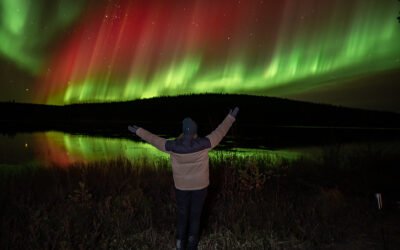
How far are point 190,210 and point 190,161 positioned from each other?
0.90 metres

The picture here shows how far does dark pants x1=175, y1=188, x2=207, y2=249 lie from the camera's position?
5.85 m

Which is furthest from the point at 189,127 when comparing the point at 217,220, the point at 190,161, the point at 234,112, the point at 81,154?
the point at 81,154

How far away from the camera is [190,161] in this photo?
5.68 m

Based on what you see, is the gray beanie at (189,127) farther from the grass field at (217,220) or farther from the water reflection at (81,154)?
the water reflection at (81,154)

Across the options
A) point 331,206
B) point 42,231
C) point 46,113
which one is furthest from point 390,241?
point 46,113

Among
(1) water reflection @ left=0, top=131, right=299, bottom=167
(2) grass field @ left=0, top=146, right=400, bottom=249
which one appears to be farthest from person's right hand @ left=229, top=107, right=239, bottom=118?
(1) water reflection @ left=0, top=131, right=299, bottom=167

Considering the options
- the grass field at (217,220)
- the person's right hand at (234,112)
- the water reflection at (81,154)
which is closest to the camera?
the person's right hand at (234,112)

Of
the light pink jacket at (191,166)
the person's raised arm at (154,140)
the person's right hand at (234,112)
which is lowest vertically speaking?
the light pink jacket at (191,166)

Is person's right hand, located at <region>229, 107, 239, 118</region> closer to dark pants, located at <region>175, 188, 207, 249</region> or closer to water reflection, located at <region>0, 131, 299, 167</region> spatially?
dark pants, located at <region>175, 188, 207, 249</region>

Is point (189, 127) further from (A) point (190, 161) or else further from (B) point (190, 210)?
(B) point (190, 210)

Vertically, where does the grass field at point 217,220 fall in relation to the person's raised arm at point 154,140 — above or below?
below

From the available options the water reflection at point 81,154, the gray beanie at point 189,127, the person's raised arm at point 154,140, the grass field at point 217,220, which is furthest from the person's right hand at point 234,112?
the water reflection at point 81,154

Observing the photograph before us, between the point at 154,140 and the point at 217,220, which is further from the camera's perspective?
the point at 217,220

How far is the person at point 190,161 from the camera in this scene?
5578 mm
